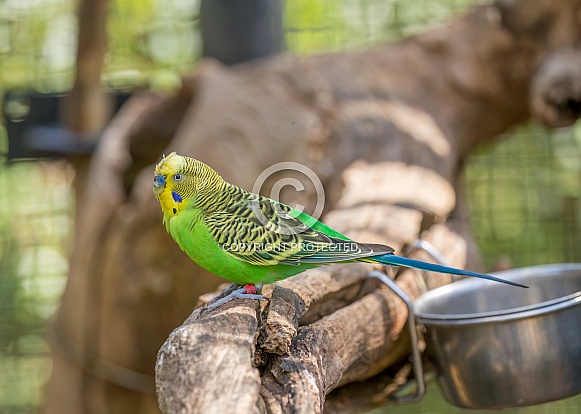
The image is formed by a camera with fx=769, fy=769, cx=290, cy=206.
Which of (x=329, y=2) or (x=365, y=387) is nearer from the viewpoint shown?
(x=365, y=387)

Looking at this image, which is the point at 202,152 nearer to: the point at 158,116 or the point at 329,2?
the point at 158,116

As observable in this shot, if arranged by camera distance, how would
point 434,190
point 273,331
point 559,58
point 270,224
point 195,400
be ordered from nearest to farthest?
point 195,400 < point 273,331 < point 270,224 < point 434,190 < point 559,58

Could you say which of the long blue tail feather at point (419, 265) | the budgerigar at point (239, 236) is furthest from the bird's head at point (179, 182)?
the long blue tail feather at point (419, 265)

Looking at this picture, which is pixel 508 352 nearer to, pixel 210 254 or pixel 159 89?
pixel 210 254

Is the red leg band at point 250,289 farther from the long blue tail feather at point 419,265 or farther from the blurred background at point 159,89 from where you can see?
the blurred background at point 159,89

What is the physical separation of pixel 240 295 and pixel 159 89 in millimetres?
2077

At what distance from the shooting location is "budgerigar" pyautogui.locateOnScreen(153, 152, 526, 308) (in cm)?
112

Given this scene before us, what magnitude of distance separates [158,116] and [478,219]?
1476mm

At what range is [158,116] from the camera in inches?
97.1

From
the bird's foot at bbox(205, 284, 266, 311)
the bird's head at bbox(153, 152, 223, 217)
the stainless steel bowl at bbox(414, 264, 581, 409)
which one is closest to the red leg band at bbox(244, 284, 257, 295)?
the bird's foot at bbox(205, 284, 266, 311)

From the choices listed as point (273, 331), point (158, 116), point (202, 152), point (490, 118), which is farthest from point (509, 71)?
point (273, 331)

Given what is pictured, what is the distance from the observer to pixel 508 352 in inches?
49.1

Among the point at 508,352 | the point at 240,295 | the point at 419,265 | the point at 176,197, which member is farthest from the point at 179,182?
the point at 508,352

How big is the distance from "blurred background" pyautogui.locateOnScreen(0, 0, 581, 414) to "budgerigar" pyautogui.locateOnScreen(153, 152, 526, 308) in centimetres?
195
